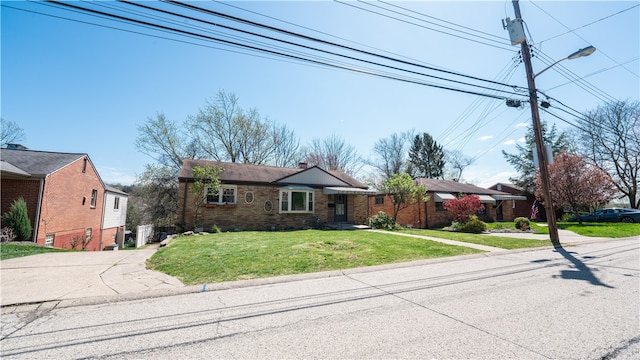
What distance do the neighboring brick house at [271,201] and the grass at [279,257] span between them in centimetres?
660

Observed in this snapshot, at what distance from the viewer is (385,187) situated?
55.7 ft

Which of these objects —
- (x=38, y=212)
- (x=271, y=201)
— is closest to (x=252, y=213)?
(x=271, y=201)

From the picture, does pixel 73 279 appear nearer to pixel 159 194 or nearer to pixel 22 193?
pixel 22 193

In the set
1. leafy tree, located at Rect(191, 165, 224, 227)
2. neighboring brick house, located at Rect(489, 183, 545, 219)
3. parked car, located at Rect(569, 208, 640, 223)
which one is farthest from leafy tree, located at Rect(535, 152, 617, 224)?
leafy tree, located at Rect(191, 165, 224, 227)

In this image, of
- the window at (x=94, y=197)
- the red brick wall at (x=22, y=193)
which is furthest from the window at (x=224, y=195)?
the window at (x=94, y=197)

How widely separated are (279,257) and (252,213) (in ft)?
31.2

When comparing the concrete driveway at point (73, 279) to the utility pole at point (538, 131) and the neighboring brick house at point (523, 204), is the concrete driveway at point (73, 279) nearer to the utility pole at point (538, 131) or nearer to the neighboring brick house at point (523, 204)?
the utility pole at point (538, 131)

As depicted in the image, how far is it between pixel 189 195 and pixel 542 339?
1563cm

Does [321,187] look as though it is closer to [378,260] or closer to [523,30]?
[378,260]

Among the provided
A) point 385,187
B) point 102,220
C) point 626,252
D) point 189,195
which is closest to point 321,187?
point 385,187

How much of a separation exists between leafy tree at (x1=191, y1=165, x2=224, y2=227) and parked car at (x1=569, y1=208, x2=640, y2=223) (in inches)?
1288

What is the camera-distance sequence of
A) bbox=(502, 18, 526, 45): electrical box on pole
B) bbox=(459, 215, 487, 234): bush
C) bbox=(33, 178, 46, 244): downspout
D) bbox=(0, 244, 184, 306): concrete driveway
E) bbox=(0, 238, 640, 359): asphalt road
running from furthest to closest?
bbox=(459, 215, 487, 234): bush < bbox=(33, 178, 46, 244): downspout < bbox=(502, 18, 526, 45): electrical box on pole < bbox=(0, 244, 184, 306): concrete driveway < bbox=(0, 238, 640, 359): asphalt road

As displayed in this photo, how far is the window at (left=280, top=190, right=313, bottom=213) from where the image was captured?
55.3 feet

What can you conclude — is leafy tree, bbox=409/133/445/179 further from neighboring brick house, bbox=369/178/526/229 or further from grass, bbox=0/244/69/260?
grass, bbox=0/244/69/260
